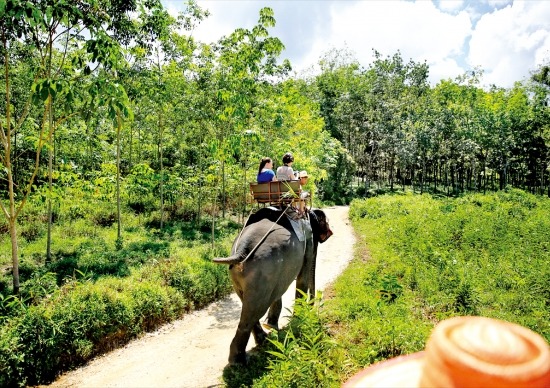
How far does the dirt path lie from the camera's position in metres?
6.73

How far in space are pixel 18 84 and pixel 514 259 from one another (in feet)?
63.9

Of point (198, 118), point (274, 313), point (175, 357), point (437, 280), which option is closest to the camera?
point (274, 313)

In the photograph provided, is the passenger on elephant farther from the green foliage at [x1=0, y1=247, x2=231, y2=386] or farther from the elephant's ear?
the green foliage at [x1=0, y1=247, x2=231, y2=386]

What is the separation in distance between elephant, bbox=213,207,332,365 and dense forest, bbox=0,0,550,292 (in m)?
2.56

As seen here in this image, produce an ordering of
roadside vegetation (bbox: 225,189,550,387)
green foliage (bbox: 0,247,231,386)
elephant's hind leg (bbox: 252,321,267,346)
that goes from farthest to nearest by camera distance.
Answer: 1. elephant's hind leg (bbox: 252,321,267,346)
2. green foliage (bbox: 0,247,231,386)
3. roadside vegetation (bbox: 225,189,550,387)

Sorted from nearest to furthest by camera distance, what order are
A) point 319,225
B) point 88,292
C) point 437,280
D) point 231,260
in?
point 231,260 < point 88,292 < point 319,225 < point 437,280

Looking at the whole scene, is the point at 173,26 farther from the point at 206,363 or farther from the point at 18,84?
the point at 206,363

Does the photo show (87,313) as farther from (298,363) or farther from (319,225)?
(319,225)

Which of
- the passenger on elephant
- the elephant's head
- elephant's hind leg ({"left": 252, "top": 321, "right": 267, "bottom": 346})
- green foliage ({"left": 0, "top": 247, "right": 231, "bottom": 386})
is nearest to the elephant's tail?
elephant's hind leg ({"left": 252, "top": 321, "right": 267, "bottom": 346})

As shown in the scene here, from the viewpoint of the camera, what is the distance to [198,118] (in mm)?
14297

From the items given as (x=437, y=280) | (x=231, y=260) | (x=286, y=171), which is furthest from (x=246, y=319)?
(x=437, y=280)

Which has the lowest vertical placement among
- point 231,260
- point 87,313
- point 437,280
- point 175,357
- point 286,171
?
point 175,357

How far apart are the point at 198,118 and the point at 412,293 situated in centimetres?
940

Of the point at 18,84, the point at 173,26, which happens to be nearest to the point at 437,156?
the point at 173,26
